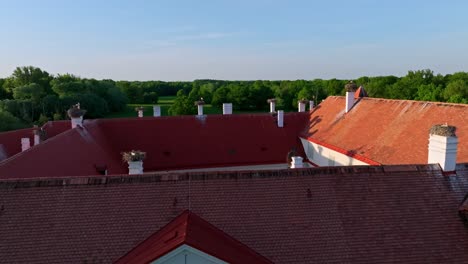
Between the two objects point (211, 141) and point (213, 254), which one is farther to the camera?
point (211, 141)

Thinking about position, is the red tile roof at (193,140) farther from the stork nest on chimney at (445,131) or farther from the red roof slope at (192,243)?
the stork nest on chimney at (445,131)

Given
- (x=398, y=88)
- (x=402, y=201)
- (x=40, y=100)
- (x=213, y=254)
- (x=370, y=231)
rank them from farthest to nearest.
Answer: (x=398, y=88)
(x=40, y=100)
(x=402, y=201)
(x=370, y=231)
(x=213, y=254)

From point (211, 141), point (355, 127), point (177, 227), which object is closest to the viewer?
point (177, 227)

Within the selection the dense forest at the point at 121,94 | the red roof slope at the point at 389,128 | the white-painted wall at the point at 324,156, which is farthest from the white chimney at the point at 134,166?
the dense forest at the point at 121,94

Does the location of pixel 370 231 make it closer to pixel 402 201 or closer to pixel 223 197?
pixel 402 201

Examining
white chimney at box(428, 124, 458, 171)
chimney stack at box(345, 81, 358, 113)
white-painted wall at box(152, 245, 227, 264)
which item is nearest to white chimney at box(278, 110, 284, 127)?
chimney stack at box(345, 81, 358, 113)

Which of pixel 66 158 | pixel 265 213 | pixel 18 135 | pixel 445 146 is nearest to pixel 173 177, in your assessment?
pixel 265 213

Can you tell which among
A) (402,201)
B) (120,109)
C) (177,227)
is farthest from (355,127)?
(120,109)
